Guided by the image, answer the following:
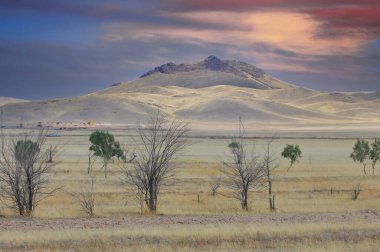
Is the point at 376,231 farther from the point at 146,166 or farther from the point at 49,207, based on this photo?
the point at 49,207

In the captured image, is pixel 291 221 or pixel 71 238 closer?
pixel 71 238

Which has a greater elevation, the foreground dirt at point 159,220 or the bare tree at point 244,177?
the bare tree at point 244,177

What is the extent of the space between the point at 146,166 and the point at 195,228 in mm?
8421

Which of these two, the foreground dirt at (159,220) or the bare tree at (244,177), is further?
the bare tree at (244,177)

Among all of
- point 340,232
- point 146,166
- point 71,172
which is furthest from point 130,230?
point 71,172

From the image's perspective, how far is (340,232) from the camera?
20.4 metres

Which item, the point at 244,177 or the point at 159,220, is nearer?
the point at 159,220

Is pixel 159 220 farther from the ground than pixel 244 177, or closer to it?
closer to it

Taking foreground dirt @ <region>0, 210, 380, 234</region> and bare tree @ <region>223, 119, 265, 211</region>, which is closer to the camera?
foreground dirt @ <region>0, 210, 380, 234</region>

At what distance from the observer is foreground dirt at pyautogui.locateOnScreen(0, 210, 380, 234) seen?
72.3ft

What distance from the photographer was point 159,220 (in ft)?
77.8

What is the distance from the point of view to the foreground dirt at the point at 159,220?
72.3 feet

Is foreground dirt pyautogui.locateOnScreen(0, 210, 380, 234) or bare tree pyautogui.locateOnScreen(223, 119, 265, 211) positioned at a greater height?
bare tree pyautogui.locateOnScreen(223, 119, 265, 211)

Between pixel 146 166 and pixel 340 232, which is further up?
pixel 146 166
